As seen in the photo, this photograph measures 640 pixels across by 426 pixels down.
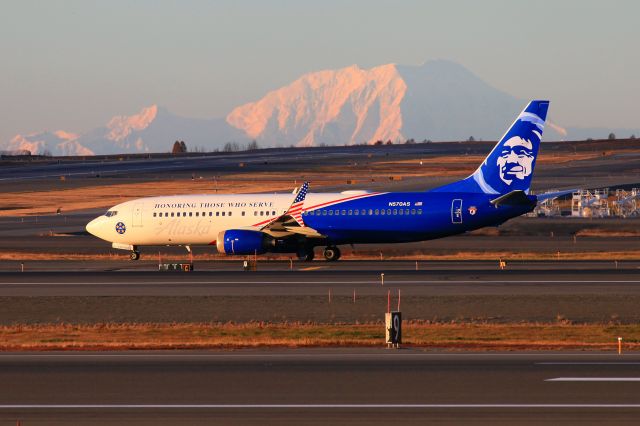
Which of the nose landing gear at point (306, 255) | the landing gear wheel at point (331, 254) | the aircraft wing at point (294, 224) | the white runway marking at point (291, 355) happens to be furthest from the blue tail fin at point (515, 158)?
the white runway marking at point (291, 355)

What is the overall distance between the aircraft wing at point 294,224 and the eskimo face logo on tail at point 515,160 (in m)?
9.90

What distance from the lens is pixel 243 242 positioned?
54.9 m

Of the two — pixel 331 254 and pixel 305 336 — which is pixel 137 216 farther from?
pixel 305 336

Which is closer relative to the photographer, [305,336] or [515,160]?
[305,336]

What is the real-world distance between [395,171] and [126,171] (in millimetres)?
37807

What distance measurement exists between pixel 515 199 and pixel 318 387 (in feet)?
107

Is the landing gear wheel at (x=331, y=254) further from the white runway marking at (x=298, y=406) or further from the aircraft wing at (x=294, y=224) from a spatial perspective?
the white runway marking at (x=298, y=406)

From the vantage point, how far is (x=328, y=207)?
183 feet

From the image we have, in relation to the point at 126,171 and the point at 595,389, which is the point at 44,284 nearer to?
the point at 595,389

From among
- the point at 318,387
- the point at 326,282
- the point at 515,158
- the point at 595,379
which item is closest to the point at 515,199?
the point at 515,158

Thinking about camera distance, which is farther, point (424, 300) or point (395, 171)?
Result: point (395, 171)

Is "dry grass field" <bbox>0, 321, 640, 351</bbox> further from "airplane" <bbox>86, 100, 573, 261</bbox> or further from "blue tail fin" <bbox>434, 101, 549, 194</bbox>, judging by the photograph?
"blue tail fin" <bbox>434, 101, 549, 194</bbox>

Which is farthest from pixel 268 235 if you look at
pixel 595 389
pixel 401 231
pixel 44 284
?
pixel 595 389

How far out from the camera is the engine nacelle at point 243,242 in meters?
55.0
